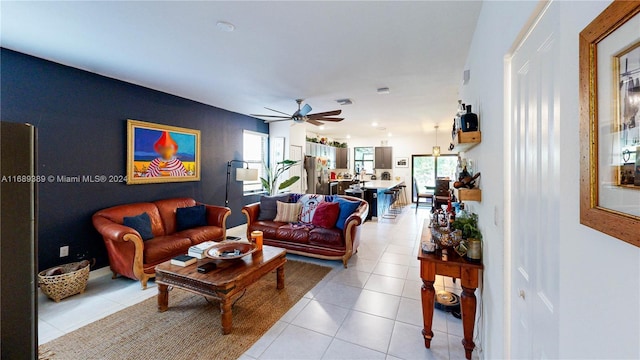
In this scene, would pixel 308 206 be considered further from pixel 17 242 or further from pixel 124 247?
pixel 17 242

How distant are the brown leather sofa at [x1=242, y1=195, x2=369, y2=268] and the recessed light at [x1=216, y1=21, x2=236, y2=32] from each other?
2675 mm

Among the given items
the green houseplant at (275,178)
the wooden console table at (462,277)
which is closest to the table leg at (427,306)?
the wooden console table at (462,277)

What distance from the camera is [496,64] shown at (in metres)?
1.53

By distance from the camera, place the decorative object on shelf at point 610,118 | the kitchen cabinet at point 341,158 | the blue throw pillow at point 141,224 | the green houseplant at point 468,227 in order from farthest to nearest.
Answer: the kitchen cabinet at point 341,158 → the blue throw pillow at point 141,224 → the green houseplant at point 468,227 → the decorative object on shelf at point 610,118

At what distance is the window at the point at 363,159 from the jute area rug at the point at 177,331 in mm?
7662

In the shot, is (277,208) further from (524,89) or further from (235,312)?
(524,89)

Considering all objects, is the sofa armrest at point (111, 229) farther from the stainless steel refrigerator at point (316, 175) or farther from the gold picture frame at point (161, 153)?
the stainless steel refrigerator at point (316, 175)

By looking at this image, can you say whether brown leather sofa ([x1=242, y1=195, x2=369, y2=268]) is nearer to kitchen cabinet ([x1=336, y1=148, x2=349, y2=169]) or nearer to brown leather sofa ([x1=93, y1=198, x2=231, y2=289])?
brown leather sofa ([x1=93, y1=198, x2=231, y2=289])

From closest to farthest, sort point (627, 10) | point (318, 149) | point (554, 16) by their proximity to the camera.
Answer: point (627, 10), point (554, 16), point (318, 149)

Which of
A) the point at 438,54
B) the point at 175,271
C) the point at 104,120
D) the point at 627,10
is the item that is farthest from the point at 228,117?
the point at 627,10

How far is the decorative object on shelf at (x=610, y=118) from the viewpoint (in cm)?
49

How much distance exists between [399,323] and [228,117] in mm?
4938

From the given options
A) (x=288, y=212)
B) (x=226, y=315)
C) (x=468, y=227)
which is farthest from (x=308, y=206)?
(x=468, y=227)

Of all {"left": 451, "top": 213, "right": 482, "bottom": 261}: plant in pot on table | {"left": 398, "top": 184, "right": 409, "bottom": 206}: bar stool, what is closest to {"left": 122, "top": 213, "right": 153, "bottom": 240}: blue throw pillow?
{"left": 451, "top": 213, "right": 482, "bottom": 261}: plant in pot on table
